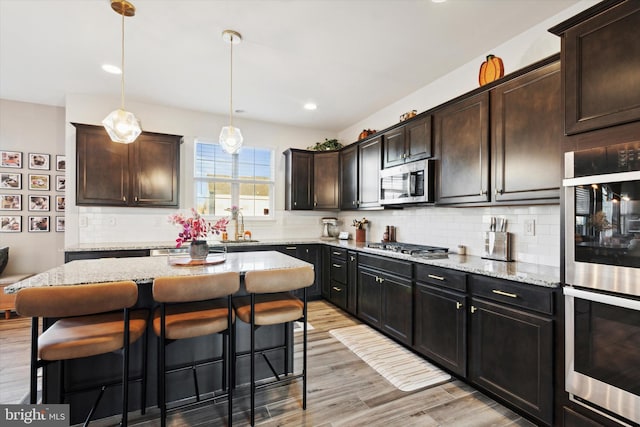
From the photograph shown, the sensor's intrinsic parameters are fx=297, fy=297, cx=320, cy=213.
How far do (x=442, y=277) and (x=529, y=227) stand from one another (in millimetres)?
834

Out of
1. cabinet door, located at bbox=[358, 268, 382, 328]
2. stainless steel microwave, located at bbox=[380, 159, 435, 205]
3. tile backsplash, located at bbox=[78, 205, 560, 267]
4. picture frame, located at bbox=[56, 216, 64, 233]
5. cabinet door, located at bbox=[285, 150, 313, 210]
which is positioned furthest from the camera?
cabinet door, located at bbox=[285, 150, 313, 210]

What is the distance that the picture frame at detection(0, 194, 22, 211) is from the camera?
13.7 ft

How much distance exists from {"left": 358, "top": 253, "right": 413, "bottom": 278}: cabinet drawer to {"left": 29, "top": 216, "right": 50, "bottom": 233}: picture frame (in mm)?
4603

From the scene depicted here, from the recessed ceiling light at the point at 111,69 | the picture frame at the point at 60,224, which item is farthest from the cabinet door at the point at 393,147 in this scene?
the picture frame at the point at 60,224

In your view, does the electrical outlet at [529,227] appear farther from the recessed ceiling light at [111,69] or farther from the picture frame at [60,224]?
the picture frame at [60,224]

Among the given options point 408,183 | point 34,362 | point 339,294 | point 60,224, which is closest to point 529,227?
point 408,183

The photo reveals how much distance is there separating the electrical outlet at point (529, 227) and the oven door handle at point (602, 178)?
0.91 m

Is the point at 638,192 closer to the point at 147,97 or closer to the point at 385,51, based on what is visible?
the point at 385,51

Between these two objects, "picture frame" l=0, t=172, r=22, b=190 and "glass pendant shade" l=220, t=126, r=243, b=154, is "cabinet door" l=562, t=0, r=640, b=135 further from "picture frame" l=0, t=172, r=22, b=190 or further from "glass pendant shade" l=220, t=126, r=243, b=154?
"picture frame" l=0, t=172, r=22, b=190

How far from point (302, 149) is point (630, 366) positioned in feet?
15.1

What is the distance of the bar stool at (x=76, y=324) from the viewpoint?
1.42 metres

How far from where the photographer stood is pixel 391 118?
429 cm

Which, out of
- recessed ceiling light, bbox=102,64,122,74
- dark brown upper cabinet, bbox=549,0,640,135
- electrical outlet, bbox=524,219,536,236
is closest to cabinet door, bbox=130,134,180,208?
recessed ceiling light, bbox=102,64,122,74

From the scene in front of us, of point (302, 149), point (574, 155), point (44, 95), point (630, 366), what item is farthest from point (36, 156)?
point (630, 366)
